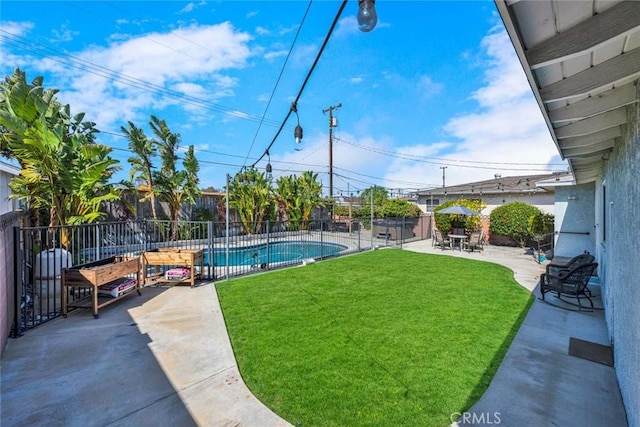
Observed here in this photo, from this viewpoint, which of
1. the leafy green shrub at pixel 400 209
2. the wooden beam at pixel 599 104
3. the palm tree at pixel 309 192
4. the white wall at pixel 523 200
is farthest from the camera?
the leafy green shrub at pixel 400 209

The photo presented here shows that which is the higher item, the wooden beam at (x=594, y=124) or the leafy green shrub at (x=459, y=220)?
the wooden beam at (x=594, y=124)

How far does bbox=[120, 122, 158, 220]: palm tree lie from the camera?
13102 millimetres

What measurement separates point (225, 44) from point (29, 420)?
383 inches

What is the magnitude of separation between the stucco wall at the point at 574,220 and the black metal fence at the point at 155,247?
755 cm

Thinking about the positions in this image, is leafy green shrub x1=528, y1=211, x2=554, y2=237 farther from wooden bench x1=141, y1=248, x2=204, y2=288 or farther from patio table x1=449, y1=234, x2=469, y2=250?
wooden bench x1=141, y1=248, x2=204, y2=288

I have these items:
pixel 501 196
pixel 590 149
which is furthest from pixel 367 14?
pixel 501 196

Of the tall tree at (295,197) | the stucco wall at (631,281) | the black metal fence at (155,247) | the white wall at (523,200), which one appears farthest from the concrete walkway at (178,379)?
the tall tree at (295,197)

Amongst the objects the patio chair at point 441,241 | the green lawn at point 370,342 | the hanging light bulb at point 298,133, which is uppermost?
the hanging light bulb at point 298,133

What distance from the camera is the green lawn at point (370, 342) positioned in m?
2.96

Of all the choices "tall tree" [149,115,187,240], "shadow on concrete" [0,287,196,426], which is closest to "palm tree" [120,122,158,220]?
"tall tree" [149,115,187,240]

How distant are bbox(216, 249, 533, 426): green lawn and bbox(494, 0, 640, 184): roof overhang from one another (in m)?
3.06

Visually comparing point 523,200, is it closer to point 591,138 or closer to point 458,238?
point 458,238

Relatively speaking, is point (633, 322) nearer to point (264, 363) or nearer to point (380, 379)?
point (380, 379)

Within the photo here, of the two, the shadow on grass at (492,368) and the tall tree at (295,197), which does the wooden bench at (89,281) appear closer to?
the shadow on grass at (492,368)
